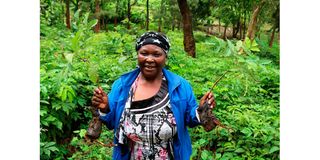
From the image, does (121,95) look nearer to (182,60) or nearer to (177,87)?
Answer: (177,87)

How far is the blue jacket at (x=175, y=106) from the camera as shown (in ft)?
6.70

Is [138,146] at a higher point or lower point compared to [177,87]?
lower

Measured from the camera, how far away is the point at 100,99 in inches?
80.9

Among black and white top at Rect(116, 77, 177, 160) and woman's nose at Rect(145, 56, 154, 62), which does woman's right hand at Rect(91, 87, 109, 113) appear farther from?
woman's nose at Rect(145, 56, 154, 62)

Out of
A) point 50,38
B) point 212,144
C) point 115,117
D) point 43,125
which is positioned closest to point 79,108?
point 43,125

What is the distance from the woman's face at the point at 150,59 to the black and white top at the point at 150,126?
0.14 metres

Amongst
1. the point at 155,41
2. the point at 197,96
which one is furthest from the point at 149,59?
the point at 197,96

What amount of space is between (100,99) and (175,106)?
0.45 m

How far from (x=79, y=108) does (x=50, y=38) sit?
3.93 meters

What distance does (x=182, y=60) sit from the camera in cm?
694

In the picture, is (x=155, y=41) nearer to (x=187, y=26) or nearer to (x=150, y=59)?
(x=150, y=59)

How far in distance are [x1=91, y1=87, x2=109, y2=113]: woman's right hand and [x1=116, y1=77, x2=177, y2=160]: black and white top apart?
5.0 inches

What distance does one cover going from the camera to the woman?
198 cm

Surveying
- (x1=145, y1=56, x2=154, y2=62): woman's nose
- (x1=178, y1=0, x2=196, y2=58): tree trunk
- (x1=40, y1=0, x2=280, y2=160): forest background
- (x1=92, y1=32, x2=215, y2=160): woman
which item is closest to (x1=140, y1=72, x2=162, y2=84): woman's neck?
(x1=92, y1=32, x2=215, y2=160): woman
